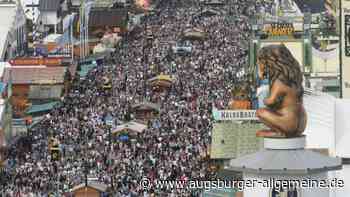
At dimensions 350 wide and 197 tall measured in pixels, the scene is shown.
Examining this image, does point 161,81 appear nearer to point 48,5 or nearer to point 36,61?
point 36,61

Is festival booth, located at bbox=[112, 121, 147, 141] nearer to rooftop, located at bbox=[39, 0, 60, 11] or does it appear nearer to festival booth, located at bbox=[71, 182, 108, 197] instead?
festival booth, located at bbox=[71, 182, 108, 197]

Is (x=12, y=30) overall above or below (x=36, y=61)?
above

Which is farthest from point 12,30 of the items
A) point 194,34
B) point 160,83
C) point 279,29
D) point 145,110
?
point 145,110

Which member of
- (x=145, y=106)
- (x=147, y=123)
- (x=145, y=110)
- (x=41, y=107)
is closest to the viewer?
(x=147, y=123)

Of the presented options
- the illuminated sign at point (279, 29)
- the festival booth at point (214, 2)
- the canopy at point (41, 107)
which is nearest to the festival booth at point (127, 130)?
the canopy at point (41, 107)

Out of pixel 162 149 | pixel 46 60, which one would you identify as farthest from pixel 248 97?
pixel 46 60

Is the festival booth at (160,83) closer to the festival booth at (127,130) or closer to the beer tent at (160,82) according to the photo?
the beer tent at (160,82)

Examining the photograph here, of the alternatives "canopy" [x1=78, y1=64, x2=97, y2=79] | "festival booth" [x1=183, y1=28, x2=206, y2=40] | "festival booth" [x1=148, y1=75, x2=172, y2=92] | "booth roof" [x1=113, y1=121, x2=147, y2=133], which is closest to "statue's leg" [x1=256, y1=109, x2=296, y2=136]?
"booth roof" [x1=113, y1=121, x2=147, y2=133]

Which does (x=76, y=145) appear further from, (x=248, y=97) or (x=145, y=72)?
(x=145, y=72)
